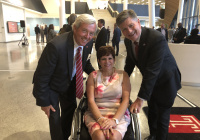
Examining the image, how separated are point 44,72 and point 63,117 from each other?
2.35 ft

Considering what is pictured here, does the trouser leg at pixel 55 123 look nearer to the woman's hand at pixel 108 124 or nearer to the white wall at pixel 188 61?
the woman's hand at pixel 108 124

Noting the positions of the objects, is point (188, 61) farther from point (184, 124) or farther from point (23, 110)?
point (23, 110)

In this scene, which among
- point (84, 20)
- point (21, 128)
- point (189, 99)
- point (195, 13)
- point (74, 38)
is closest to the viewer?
point (84, 20)

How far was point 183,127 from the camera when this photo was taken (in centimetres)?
219

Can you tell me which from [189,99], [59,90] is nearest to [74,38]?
[59,90]

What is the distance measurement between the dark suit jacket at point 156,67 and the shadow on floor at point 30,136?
1.35m

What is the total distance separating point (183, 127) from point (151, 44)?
1.51m

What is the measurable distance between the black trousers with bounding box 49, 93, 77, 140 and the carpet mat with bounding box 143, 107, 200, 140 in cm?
124

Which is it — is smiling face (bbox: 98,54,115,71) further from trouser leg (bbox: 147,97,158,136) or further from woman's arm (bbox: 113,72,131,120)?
trouser leg (bbox: 147,97,158,136)

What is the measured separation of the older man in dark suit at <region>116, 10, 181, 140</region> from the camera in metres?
1.26

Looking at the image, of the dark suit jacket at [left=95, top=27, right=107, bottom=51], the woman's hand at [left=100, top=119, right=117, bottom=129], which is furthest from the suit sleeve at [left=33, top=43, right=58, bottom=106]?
the dark suit jacket at [left=95, top=27, right=107, bottom=51]

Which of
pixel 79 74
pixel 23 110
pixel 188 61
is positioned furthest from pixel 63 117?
pixel 188 61

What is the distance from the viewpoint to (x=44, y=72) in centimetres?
122

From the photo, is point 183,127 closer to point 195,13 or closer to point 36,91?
point 36,91
